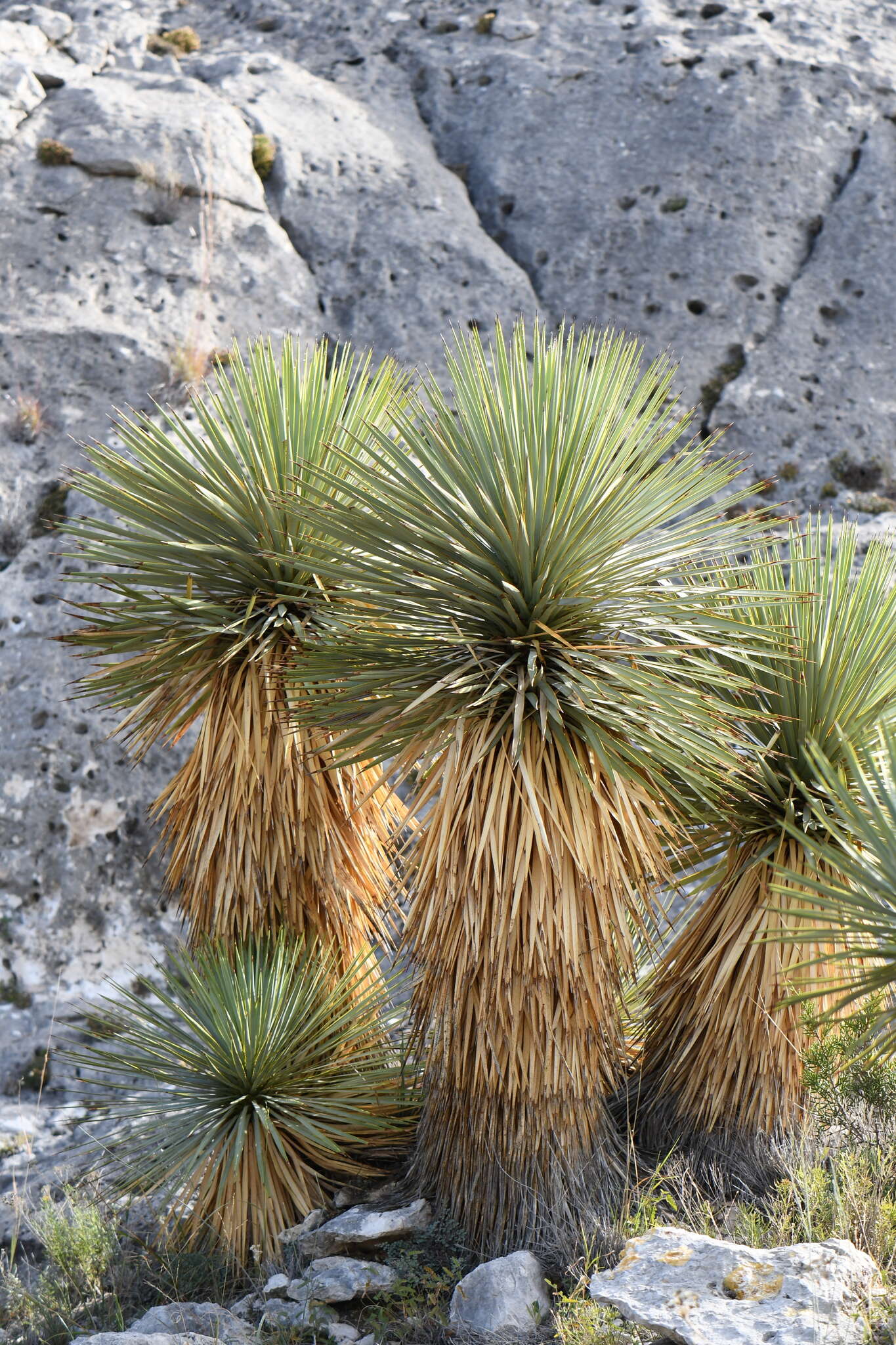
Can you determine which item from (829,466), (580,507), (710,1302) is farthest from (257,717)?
(829,466)

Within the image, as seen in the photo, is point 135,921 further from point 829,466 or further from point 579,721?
point 829,466

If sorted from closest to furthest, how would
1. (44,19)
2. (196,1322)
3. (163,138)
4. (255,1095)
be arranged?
(196,1322)
(255,1095)
(163,138)
(44,19)

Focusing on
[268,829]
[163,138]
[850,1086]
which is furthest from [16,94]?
[850,1086]

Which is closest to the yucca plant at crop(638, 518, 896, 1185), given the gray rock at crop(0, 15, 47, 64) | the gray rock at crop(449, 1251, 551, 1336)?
the gray rock at crop(449, 1251, 551, 1336)

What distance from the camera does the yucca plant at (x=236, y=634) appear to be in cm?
462

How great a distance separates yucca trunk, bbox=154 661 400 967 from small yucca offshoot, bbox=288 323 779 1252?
67 centimetres

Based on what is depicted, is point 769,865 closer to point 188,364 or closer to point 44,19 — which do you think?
point 188,364

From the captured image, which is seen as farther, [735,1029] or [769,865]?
[735,1029]

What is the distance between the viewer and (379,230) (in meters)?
9.80

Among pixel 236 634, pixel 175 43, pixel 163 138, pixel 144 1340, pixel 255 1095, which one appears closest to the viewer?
pixel 144 1340

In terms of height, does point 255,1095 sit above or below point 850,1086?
below

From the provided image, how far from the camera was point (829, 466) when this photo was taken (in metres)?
8.45

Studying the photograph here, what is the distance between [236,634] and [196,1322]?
2635 mm

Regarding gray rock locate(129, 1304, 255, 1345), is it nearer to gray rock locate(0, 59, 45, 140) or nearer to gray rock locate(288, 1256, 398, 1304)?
gray rock locate(288, 1256, 398, 1304)
